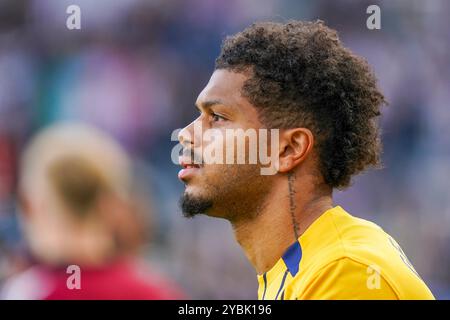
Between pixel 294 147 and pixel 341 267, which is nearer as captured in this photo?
pixel 341 267

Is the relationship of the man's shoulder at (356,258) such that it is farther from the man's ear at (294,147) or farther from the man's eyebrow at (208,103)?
the man's eyebrow at (208,103)

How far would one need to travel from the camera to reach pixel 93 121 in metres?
6.95

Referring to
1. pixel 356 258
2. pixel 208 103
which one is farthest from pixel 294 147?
pixel 356 258

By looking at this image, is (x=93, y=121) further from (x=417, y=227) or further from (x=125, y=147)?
(x=417, y=227)

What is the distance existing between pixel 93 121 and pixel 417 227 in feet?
10.5

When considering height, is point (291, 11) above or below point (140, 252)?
above

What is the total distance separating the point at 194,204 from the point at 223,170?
19cm

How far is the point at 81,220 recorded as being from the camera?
15.5 ft

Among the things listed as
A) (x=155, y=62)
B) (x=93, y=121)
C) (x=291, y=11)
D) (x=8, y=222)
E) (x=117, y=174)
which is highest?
(x=291, y=11)

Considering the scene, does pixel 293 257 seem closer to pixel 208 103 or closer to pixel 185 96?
pixel 208 103

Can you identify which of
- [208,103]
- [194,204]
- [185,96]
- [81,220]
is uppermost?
[185,96]

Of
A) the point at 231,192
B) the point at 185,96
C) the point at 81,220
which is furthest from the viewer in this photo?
the point at 185,96
